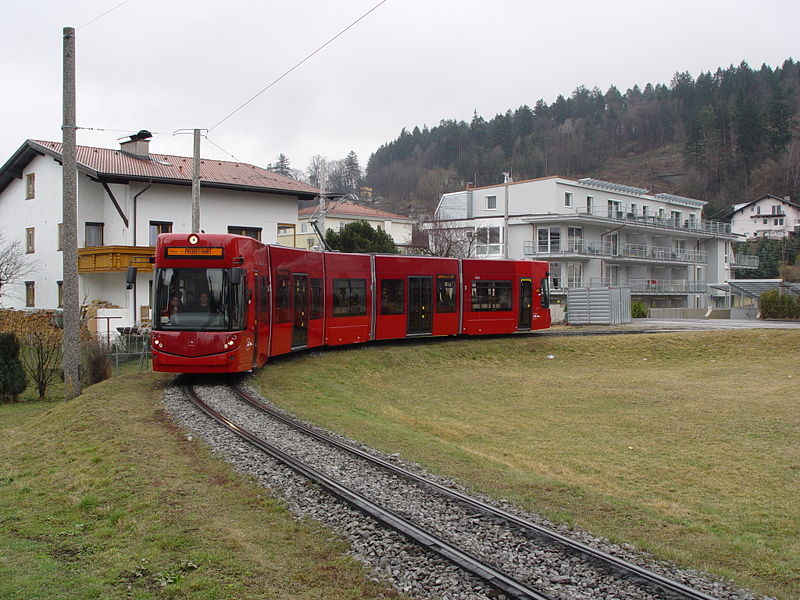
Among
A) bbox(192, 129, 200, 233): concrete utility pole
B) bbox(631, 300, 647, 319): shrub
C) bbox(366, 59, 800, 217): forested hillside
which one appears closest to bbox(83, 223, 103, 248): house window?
bbox(192, 129, 200, 233): concrete utility pole

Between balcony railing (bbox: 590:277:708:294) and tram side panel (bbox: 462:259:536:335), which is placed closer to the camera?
tram side panel (bbox: 462:259:536:335)

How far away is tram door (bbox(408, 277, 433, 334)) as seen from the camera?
26219mm

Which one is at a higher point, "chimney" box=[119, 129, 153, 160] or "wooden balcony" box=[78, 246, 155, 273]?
"chimney" box=[119, 129, 153, 160]

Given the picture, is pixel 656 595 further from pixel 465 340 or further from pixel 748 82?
pixel 748 82

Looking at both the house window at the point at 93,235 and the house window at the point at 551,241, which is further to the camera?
the house window at the point at 551,241

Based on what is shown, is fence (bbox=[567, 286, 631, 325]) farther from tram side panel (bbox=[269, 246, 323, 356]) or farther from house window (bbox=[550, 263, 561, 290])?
tram side panel (bbox=[269, 246, 323, 356])

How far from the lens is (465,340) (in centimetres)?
2880

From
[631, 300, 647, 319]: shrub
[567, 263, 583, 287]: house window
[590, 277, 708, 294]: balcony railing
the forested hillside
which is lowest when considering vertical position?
[631, 300, 647, 319]: shrub

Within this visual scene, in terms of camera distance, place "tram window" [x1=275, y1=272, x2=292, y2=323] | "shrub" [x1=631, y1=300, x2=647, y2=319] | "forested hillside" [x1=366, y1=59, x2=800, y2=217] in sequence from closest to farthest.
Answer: "tram window" [x1=275, y1=272, x2=292, y2=323]
"shrub" [x1=631, y1=300, x2=647, y2=319]
"forested hillside" [x1=366, y1=59, x2=800, y2=217]

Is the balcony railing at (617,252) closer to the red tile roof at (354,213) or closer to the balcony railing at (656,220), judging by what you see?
the balcony railing at (656,220)

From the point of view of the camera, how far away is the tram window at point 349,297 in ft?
75.9

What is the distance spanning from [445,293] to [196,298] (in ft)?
44.3

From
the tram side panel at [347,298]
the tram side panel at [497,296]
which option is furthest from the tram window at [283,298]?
the tram side panel at [497,296]

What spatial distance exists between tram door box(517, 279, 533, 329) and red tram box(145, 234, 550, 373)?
1.8 inches
